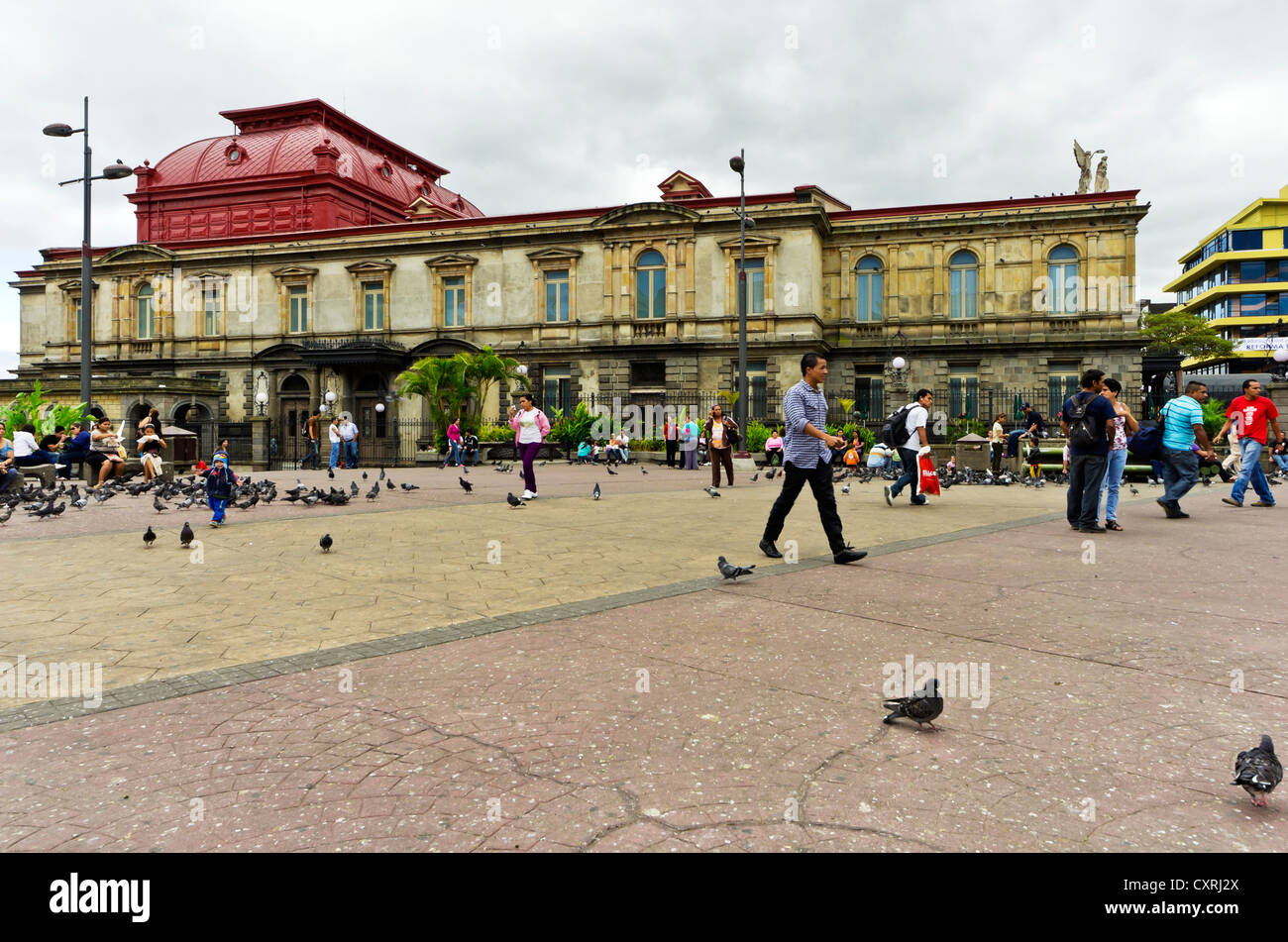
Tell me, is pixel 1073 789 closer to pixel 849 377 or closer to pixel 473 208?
pixel 849 377

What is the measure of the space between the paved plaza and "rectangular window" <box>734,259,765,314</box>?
29802 mm

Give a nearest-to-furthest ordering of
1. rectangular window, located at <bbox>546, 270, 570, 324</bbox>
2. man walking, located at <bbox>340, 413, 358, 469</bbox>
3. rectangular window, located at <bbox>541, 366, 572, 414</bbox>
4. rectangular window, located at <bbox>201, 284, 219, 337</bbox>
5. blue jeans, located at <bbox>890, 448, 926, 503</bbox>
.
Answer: blue jeans, located at <bbox>890, 448, 926, 503</bbox>
man walking, located at <bbox>340, 413, 358, 469</bbox>
rectangular window, located at <bbox>541, 366, 572, 414</bbox>
rectangular window, located at <bbox>546, 270, 570, 324</bbox>
rectangular window, located at <bbox>201, 284, 219, 337</bbox>

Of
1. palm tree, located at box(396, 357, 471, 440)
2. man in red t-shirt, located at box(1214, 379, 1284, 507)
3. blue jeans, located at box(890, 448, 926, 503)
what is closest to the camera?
man in red t-shirt, located at box(1214, 379, 1284, 507)

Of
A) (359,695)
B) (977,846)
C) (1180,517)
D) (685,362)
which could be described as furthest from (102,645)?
(685,362)

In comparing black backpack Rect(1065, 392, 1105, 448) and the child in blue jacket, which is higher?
black backpack Rect(1065, 392, 1105, 448)

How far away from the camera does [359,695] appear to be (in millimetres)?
3807

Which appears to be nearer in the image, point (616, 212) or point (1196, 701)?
point (1196, 701)

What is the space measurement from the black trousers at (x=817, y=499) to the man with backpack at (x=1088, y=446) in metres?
3.96

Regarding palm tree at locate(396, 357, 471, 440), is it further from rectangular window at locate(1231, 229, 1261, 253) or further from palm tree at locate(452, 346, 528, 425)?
rectangular window at locate(1231, 229, 1261, 253)

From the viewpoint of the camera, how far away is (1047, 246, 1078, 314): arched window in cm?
3562

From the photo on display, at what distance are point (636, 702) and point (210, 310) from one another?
46489 mm

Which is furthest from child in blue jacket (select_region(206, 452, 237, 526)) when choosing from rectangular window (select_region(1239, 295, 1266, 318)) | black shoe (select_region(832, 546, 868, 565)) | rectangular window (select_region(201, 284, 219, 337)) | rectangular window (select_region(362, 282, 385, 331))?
rectangular window (select_region(1239, 295, 1266, 318))

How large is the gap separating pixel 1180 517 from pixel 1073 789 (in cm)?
1032

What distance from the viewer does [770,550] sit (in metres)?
7.83
